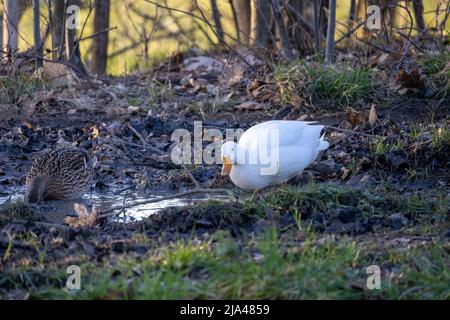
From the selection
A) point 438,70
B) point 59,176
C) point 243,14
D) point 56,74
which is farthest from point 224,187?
point 243,14

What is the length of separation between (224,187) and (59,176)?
4.74 ft

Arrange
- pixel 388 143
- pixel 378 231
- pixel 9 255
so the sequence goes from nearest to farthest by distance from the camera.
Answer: pixel 9 255 < pixel 378 231 < pixel 388 143

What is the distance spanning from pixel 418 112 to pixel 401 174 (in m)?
1.78

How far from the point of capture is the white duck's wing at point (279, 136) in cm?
695

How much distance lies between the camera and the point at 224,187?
24.4ft

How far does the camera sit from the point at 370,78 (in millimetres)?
9406

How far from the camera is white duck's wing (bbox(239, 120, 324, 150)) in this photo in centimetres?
695

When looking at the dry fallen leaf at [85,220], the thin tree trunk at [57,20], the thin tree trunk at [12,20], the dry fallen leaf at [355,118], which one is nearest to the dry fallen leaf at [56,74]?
the thin tree trunk at [12,20]

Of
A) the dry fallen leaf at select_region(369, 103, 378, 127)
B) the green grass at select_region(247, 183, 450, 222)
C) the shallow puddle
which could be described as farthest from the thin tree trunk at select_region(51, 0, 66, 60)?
the green grass at select_region(247, 183, 450, 222)

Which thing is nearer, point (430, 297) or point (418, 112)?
point (430, 297)

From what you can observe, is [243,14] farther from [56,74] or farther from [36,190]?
[36,190]
